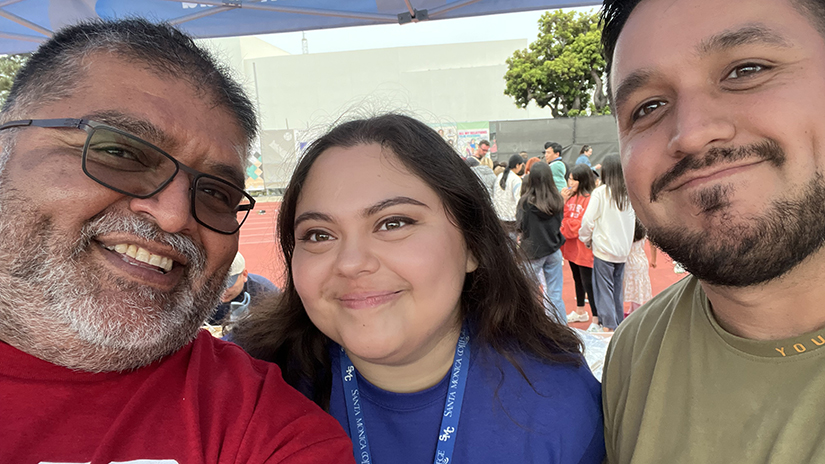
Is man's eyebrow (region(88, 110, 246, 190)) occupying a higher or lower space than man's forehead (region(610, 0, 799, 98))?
lower

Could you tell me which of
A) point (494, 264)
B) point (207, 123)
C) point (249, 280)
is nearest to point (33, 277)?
point (207, 123)

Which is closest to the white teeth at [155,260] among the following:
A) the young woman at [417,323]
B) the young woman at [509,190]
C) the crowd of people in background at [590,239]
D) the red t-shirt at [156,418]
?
the red t-shirt at [156,418]

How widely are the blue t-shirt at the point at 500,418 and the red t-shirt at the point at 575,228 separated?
4209 mm

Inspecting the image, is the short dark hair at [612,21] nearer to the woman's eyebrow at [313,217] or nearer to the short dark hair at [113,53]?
the woman's eyebrow at [313,217]

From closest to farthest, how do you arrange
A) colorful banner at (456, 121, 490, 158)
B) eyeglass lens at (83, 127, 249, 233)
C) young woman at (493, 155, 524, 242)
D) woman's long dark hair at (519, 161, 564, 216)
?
eyeglass lens at (83, 127, 249, 233) → woman's long dark hair at (519, 161, 564, 216) → young woman at (493, 155, 524, 242) → colorful banner at (456, 121, 490, 158)

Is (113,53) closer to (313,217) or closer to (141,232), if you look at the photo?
(141,232)

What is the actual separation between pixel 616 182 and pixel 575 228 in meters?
0.90

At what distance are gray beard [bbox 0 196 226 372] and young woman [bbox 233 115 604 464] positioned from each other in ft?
1.72

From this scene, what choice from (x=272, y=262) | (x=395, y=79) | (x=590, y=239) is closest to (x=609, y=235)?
(x=590, y=239)

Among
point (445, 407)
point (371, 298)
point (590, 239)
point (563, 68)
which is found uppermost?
point (563, 68)

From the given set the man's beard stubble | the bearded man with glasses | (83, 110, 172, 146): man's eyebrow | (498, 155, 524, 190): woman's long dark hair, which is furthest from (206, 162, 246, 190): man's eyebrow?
(498, 155, 524, 190): woman's long dark hair

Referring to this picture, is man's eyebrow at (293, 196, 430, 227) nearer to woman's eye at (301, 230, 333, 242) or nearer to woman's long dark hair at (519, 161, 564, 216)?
woman's eye at (301, 230, 333, 242)

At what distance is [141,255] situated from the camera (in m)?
1.37

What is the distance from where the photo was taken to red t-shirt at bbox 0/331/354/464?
3.77 ft
